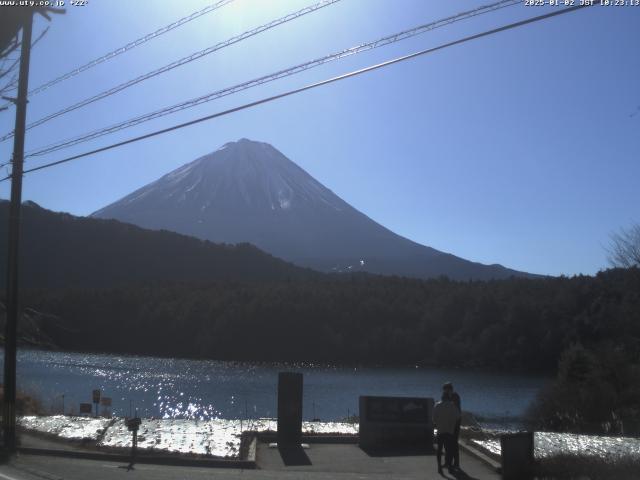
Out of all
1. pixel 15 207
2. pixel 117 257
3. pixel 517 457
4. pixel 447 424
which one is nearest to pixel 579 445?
pixel 517 457

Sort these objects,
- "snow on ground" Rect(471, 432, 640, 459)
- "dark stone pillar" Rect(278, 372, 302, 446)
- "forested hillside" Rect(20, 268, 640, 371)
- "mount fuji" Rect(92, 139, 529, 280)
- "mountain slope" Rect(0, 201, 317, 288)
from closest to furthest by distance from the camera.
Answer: "snow on ground" Rect(471, 432, 640, 459) → "dark stone pillar" Rect(278, 372, 302, 446) → "forested hillside" Rect(20, 268, 640, 371) → "mountain slope" Rect(0, 201, 317, 288) → "mount fuji" Rect(92, 139, 529, 280)

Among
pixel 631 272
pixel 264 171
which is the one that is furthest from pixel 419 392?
pixel 264 171

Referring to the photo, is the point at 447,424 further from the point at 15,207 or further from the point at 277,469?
the point at 15,207

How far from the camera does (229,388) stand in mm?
42719

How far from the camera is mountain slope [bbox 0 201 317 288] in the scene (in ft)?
305

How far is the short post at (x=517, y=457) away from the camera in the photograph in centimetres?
1065

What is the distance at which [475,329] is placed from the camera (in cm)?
7038

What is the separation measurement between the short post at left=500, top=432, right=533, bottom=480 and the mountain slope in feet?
273

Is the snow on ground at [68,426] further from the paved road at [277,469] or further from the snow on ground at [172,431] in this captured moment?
the paved road at [277,469]

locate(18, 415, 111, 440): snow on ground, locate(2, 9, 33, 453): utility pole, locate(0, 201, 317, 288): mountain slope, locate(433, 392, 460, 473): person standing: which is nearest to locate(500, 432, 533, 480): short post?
locate(433, 392, 460, 473): person standing

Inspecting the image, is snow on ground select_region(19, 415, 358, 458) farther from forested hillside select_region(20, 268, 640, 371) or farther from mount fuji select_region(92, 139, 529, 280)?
mount fuji select_region(92, 139, 529, 280)

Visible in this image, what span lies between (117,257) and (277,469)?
93.3m

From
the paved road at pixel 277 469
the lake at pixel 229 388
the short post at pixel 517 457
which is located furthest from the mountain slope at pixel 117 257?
the short post at pixel 517 457

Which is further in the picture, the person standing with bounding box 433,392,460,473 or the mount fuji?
the mount fuji
